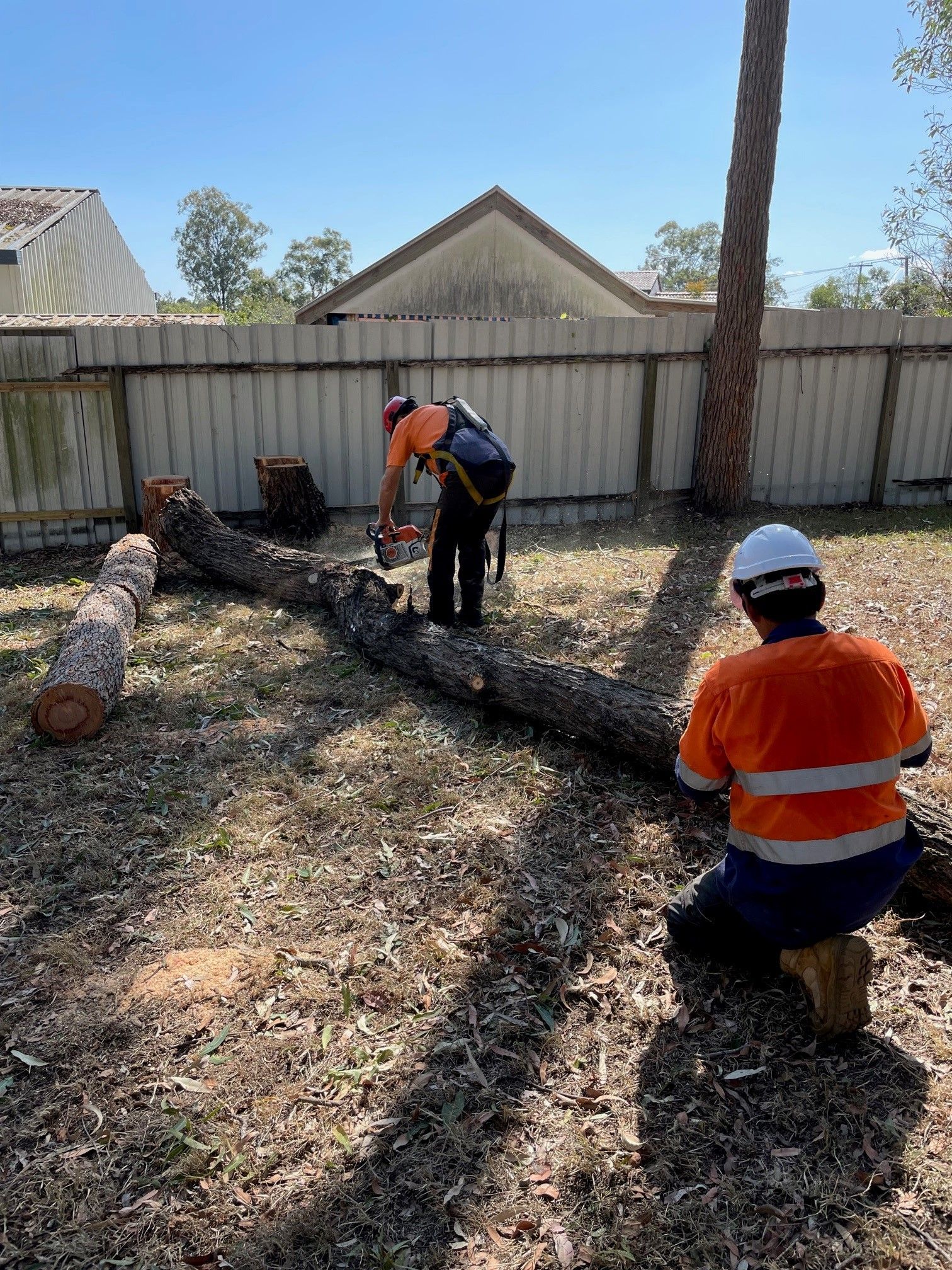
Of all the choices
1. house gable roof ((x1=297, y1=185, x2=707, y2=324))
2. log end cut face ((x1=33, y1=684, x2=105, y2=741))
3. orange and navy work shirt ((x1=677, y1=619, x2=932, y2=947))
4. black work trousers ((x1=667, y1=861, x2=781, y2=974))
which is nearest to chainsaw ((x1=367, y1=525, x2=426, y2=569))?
log end cut face ((x1=33, y1=684, x2=105, y2=741))

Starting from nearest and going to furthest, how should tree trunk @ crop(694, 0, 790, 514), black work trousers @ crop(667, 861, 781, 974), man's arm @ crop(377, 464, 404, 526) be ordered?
black work trousers @ crop(667, 861, 781, 974) → man's arm @ crop(377, 464, 404, 526) → tree trunk @ crop(694, 0, 790, 514)

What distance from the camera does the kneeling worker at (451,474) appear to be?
5684 mm

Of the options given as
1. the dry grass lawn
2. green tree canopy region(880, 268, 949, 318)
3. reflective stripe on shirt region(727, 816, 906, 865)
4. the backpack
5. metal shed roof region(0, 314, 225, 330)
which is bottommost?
the dry grass lawn

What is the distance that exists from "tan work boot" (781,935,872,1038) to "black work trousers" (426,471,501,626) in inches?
148

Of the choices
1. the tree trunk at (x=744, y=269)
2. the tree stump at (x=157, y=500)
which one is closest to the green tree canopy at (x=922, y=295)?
the tree trunk at (x=744, y=269)

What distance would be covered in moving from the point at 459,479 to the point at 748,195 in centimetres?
542

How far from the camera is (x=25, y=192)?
63.8ft

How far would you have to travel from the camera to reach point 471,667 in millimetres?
4988

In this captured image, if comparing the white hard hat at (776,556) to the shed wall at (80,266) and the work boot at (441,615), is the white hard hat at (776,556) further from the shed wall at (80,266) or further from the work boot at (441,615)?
the shed wall at (80,266)

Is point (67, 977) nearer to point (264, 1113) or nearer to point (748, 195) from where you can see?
Result: point (264, 1113)

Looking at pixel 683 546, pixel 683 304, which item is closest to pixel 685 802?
pixel 683 546

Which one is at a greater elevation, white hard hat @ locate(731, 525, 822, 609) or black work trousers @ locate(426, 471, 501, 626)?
white hard hat @ locate(731, 525, 822, 609)

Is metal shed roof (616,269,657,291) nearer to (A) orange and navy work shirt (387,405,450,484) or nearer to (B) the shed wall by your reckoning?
(B) the shed wall

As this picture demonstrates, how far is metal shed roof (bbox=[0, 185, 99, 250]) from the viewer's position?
1620 centimetres
